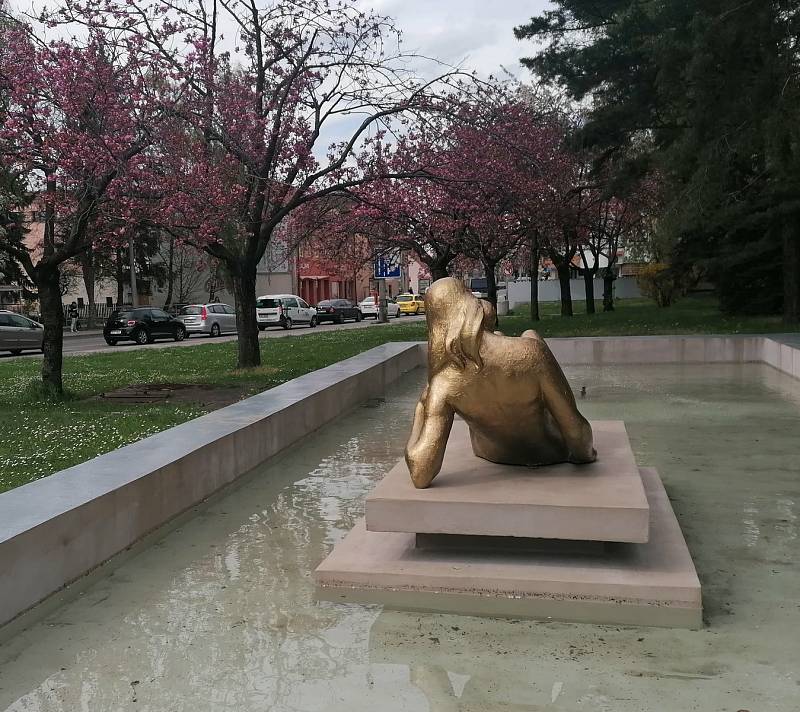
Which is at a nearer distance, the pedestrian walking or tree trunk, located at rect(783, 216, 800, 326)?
tree trunk, located at rect(783, 216, 800, 326)

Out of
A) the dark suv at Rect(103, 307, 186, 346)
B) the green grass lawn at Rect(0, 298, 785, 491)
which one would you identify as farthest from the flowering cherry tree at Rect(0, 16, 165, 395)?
the dark suv at Rect(103, 307, 186, 346)

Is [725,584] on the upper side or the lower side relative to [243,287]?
lower

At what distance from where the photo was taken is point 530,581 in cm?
389

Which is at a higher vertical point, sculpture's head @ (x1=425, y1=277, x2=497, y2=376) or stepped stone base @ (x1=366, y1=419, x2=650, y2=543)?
sculpture's head @ (x1=425, y1=277, x2=497, y2=376)

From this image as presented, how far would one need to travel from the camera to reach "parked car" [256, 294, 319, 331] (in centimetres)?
4047

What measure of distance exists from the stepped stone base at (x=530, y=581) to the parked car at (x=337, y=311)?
135 feet

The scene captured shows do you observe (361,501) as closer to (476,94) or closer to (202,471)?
(202,471)

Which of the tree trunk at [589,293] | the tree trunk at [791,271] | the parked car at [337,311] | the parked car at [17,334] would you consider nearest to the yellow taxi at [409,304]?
the parked car at [337,311]

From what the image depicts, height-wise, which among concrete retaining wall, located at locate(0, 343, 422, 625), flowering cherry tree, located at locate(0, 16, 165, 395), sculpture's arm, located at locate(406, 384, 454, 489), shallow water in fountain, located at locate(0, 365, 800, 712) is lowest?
shallow water in fountain, located at locate(0, 365, 800, 712)

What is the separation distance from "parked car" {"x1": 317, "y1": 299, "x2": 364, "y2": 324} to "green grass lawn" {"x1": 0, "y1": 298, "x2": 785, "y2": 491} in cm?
1857

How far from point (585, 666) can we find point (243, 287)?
517 inches

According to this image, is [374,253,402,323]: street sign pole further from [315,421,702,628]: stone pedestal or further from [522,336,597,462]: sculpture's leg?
[315,421,702,628]: stone pedestal

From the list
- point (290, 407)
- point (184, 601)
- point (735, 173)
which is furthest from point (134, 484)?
point (735, 173)

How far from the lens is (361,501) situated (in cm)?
597
